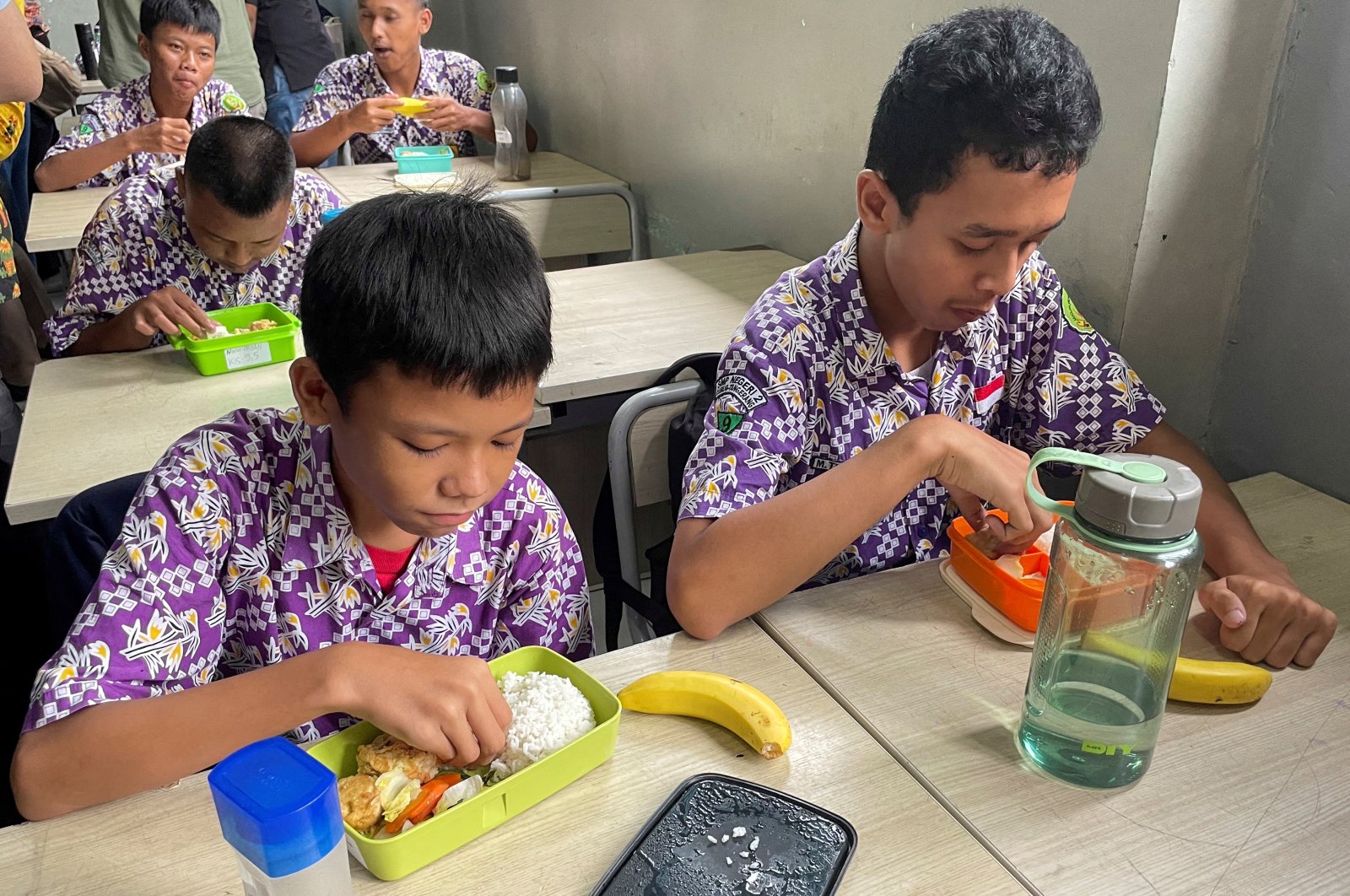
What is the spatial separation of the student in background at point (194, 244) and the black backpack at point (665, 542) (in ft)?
3.17

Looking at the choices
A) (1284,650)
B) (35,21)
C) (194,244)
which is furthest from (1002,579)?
(35,21)

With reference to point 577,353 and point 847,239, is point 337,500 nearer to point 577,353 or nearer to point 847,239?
point 847,239

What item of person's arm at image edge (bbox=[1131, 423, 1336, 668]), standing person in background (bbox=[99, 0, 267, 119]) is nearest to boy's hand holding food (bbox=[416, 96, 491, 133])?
standing person in background (bbox=[99, 0, 267, 119])

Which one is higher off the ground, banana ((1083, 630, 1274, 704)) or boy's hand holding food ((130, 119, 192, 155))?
boy's hand holding food ((130, 119, 192, 155))

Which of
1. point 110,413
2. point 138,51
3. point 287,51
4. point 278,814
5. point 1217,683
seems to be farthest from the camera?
point 287,51

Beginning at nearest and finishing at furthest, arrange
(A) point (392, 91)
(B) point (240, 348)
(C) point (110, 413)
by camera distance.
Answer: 1. (C) point (110, 413)
2. (B) point (240, 348)
3. (A) point (392, 91)

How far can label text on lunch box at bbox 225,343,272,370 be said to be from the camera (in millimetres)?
1942

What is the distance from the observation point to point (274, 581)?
1.08m

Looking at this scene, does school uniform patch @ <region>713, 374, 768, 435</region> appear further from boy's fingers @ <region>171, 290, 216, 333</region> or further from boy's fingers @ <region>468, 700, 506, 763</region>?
boy's fingers @ <region>171, 290, 216, 333</region>

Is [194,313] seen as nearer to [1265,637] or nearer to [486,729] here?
[486,729]

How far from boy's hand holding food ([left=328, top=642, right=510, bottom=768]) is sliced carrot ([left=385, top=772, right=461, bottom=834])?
0.07 ft

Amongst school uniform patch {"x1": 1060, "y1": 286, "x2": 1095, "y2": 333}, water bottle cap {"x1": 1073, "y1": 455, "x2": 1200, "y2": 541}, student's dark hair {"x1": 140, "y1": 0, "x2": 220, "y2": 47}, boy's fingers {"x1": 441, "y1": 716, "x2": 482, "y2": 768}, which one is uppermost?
student's dark hair {"x1": 140, "y1": 0, "x2": 220, "y2": 47}

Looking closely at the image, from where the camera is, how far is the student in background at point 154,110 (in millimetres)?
3053

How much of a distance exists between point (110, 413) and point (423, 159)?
1.86 m
